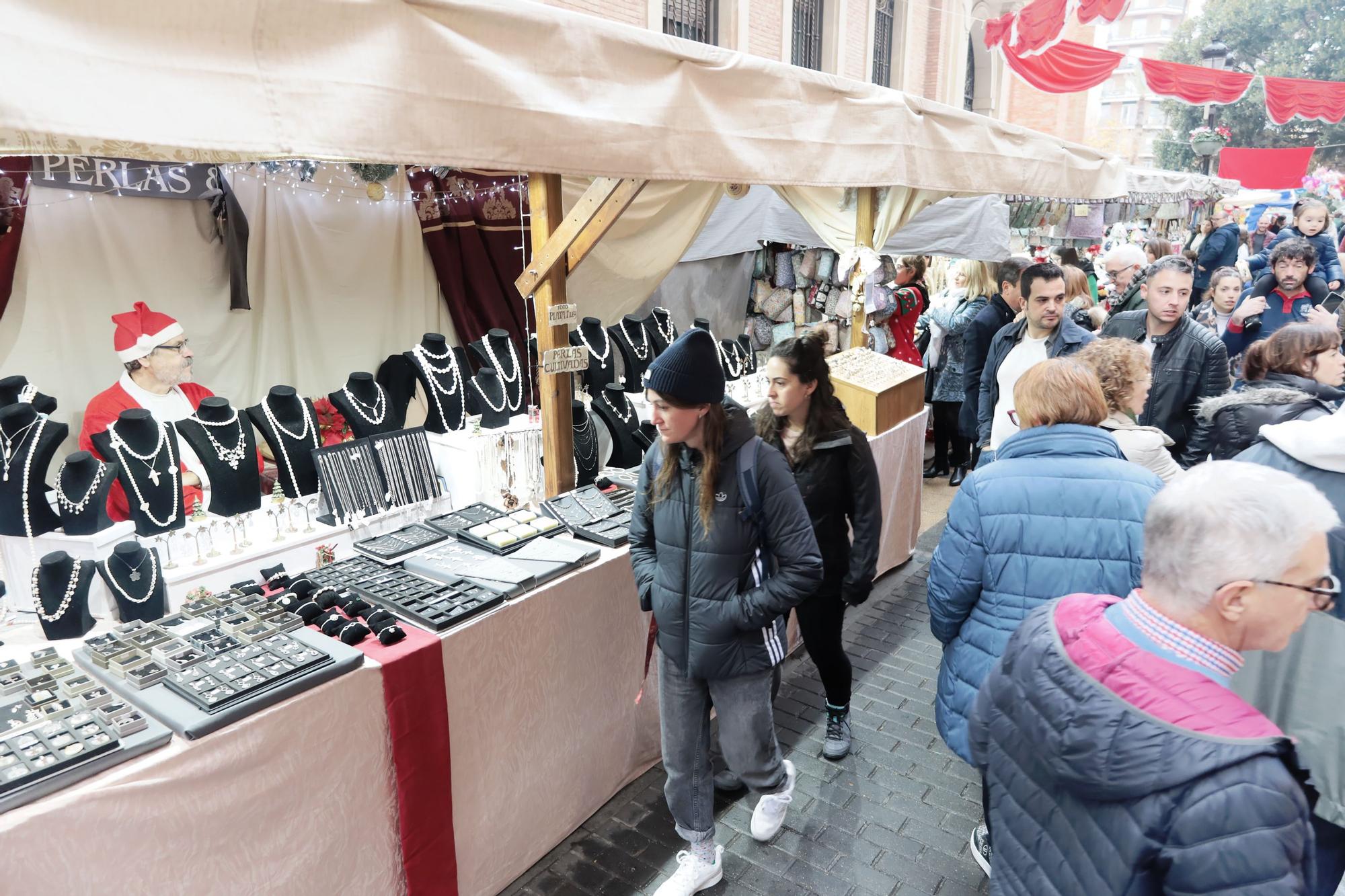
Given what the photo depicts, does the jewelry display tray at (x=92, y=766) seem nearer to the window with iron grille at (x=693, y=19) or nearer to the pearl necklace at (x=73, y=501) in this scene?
the pearl necklace at (x=73, y=501)

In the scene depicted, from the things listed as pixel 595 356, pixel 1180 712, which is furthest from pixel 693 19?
pixel 1180 712

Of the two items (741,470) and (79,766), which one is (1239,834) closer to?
(741,470)

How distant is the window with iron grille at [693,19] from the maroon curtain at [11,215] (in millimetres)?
6923

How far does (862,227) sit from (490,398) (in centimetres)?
255

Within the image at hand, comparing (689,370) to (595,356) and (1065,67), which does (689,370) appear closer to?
(595,356)

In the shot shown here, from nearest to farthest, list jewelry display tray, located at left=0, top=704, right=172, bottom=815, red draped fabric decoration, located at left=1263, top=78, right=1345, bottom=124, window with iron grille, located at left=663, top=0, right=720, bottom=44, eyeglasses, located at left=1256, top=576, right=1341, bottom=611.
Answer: eyeglasses, located at left=1256, top=576, right=1341, bottom=611, jewelry display tray, located at left=0, top=704, right=172, bottom=815, window with iron grille, located at left=663, top=0, right=720, bottom=44, red draped fabric decoration, located at left=1263, top=78, right=1345, bottom=124

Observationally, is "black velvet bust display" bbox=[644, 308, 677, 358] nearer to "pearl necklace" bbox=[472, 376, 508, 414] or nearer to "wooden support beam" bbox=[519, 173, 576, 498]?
"pearl necklace" bbox=[472, 376, 508, 414]

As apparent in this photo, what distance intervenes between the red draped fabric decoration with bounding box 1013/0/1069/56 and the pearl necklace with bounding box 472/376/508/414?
10.6 m

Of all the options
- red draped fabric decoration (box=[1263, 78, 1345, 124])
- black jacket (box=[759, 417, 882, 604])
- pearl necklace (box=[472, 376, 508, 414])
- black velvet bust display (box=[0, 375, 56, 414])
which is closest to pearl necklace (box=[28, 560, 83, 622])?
black velvet bust display (box=[0, 375, 56, 414])

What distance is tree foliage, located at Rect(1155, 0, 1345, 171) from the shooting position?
3478cm

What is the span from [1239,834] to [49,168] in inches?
213

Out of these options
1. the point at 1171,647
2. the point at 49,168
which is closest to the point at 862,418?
the point at 1171,647

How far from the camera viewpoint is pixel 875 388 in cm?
443

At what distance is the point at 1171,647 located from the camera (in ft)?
3.90
